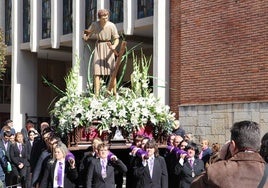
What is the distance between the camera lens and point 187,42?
18.5 m

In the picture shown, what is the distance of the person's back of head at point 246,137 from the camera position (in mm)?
3826

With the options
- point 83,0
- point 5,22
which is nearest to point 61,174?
point 83,0

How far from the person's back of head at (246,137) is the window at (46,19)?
23.5m

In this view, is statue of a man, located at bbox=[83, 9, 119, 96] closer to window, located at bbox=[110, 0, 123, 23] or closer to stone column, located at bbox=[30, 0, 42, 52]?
window, located at bbox=[110, 0, 123, 23]

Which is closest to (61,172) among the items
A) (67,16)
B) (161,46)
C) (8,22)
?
(161,46)

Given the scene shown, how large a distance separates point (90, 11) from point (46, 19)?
3733 millimetres

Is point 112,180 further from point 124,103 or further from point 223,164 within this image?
point 223,164

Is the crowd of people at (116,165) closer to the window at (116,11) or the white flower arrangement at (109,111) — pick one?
the white flower arrangement at (109,111)

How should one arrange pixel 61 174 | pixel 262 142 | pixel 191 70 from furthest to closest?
pixel 191 70 < pixel 61 174 < pixel 262 142

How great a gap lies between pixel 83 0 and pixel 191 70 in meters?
7.72

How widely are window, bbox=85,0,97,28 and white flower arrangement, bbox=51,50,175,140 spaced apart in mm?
12548

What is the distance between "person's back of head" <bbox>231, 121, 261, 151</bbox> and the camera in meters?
3.83

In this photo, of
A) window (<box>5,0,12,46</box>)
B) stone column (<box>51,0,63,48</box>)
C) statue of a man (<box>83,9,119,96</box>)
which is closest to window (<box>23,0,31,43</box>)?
window (<box>5,0,12,46</box>)

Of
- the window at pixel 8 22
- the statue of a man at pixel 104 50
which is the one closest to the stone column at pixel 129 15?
the window at pixel 8 22
